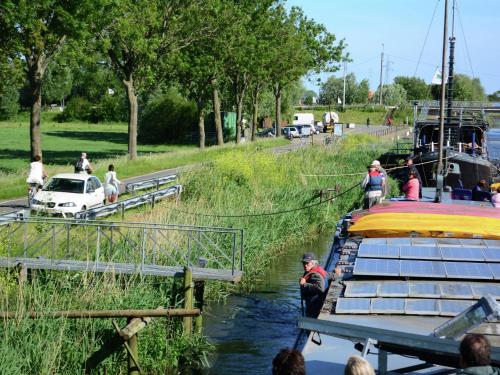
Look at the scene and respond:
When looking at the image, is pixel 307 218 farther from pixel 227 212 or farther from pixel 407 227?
pixel 407 227

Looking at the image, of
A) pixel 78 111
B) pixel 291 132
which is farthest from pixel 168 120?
pixel 78 111

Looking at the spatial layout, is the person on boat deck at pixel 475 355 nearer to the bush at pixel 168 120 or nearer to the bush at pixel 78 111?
the bush at pixel 168 120

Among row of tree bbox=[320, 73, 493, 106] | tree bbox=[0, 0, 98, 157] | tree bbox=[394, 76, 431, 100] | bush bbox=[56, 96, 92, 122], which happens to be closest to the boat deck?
tree bbox=[0, 0, 98, 157]

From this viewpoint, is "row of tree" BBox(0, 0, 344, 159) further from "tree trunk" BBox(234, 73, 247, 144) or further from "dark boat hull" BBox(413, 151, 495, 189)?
"dark boat hull" BBox(413, 151, 495, 189)

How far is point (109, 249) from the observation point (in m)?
15.1

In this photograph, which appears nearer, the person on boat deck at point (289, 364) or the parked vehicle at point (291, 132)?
the person on boat deck at point (289, 364)

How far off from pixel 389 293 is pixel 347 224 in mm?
5175

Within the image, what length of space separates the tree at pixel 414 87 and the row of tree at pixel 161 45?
79305 mm

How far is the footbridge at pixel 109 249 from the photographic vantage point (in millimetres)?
14258

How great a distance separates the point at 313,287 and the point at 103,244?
19.4 ft

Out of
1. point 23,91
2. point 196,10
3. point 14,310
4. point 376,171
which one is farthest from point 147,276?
point 23,91

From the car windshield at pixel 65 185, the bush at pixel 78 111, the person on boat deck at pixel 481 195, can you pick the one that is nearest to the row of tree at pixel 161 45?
the car windshield at pixel 65 185

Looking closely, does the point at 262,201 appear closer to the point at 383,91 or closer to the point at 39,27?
the point at 39,27

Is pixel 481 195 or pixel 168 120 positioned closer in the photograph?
pixel 481 195
